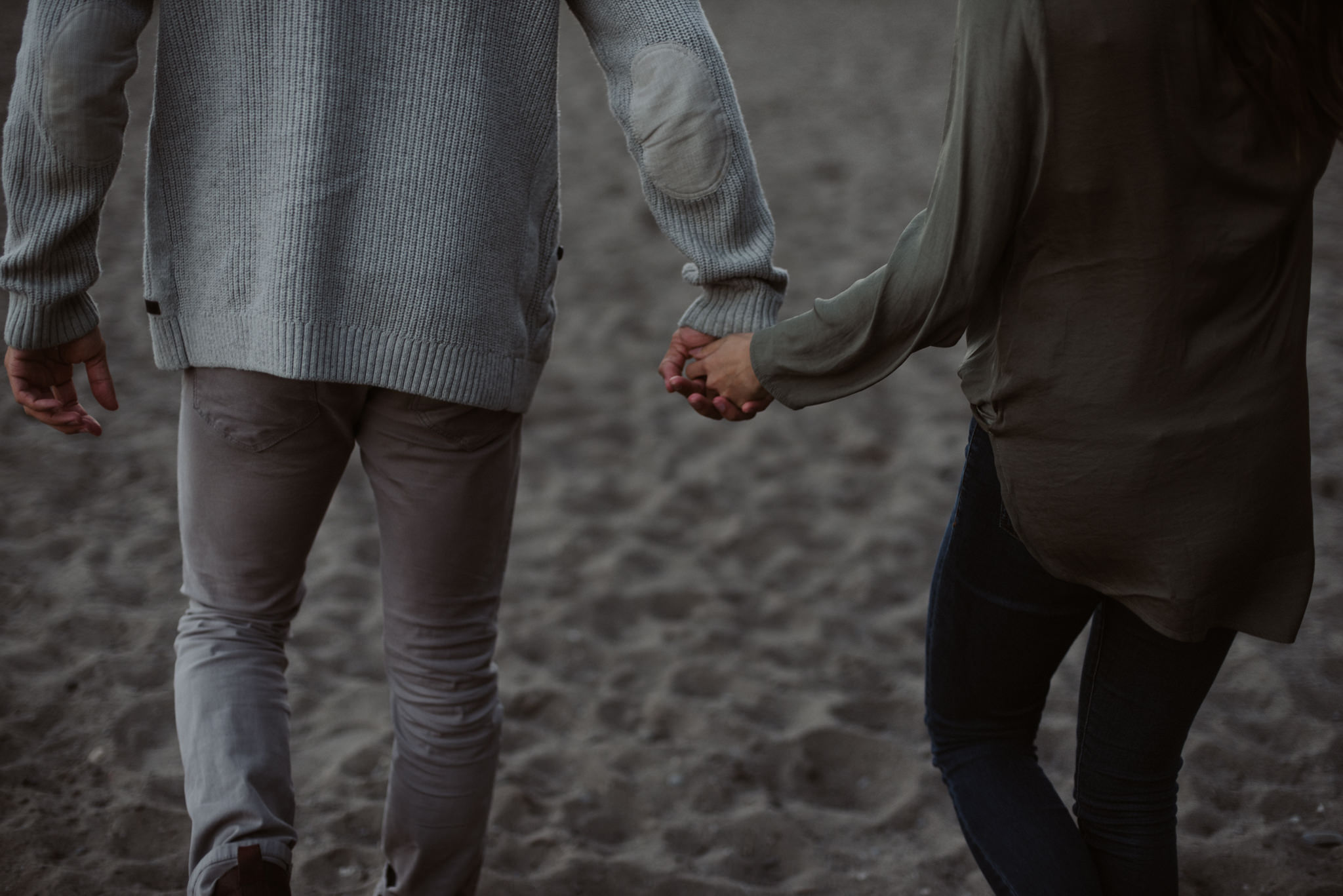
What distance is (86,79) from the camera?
1406 millimetres

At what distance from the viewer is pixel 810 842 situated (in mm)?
2365

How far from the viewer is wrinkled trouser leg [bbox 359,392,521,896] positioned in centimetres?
164

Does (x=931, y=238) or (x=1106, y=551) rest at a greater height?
(x=931, y=238)

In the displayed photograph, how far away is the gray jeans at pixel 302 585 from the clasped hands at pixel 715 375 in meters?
0.27

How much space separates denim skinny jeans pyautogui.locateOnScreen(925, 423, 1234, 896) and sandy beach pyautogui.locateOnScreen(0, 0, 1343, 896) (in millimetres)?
699

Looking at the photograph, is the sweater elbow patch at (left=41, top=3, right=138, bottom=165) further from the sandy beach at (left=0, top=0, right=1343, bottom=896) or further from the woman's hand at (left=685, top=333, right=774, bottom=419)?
the sandy beach at (left=0, top=0, right=1343, bottom=896)

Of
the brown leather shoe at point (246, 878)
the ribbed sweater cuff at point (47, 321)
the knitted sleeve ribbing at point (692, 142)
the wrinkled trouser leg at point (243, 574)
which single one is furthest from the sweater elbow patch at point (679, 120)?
the brown leather shoe at point (246, 878)

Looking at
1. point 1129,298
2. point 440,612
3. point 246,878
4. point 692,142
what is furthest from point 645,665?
point 1129,298

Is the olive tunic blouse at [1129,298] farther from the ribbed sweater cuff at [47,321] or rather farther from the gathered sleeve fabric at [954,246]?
the ribbed sweater cuff at [47,321]

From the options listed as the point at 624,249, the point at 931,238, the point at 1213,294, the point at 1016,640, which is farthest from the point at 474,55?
the point at 624,249

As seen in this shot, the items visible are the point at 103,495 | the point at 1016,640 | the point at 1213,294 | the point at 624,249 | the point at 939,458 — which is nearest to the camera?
the point at 1213,294

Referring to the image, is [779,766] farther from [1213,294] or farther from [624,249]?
[624,249]

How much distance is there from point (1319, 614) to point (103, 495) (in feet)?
10.8

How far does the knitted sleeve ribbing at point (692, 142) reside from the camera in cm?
156
